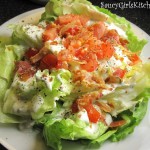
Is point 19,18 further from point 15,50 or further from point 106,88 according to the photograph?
point 106,88

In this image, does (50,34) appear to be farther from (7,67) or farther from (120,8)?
(120,8)

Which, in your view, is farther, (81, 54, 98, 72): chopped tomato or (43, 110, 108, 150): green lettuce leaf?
(81, 54, 98, 72): chopped tomato

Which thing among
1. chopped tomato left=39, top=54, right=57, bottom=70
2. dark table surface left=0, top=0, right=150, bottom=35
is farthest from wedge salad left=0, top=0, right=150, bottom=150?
dark table surface left=0, top=0, right=150, bottom=35

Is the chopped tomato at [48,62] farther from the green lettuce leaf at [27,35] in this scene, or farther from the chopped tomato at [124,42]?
the chopped tomato at [124,42]

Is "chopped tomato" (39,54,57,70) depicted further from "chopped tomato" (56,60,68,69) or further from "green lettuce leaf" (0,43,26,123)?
"green lettuce leaf" (0,43,26,123)

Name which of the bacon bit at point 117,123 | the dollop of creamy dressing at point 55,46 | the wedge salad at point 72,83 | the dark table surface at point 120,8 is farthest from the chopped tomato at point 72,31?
the dark table surface at point 120,8

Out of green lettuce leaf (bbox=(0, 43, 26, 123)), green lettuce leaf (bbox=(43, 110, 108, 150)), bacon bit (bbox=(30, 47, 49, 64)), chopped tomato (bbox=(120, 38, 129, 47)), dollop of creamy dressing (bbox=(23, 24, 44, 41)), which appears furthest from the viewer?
chopped tomato (bbox=(120, 38, 129, 47))

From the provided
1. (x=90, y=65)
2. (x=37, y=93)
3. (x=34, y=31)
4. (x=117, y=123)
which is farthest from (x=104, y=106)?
(x=34, y=31)

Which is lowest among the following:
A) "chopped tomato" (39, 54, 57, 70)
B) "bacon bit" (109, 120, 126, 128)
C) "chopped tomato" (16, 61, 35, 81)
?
"bacon bit" (109, 120, 126, 128)

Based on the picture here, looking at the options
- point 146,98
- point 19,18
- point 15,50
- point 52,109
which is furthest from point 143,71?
point 19,18
